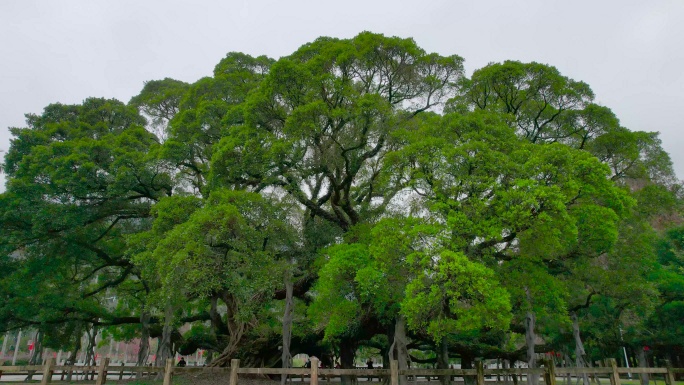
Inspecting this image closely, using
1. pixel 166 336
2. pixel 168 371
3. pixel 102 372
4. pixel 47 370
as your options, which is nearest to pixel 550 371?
pixel 168 371

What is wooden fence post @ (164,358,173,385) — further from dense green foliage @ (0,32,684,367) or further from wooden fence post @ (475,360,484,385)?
wooden fence post @ (475,360,484,385)

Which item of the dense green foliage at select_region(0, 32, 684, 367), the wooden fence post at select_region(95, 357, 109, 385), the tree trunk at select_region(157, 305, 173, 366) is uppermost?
the dense green foliage at select_region(0, 32, 684, 367)

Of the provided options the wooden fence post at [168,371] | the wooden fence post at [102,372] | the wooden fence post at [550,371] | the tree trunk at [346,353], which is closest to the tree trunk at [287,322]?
the wooden fence post at [168,371]

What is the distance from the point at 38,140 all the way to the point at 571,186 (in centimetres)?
2301

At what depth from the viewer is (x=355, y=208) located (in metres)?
19.1

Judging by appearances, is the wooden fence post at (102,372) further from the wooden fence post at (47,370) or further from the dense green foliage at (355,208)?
the dense green foliage at (355,208)

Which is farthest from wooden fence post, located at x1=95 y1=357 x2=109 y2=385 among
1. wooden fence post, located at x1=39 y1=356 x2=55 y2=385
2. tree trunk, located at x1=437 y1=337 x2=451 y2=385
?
tree trunk, located at x1=437 y1=337 x2=451 y2=385

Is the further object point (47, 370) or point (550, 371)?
point (47, 370)

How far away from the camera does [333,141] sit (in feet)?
51.7

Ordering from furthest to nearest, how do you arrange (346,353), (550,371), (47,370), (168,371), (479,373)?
(346,353), (47,370), (168,371), (550,371), (479,373)

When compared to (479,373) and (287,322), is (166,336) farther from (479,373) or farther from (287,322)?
(479,373)

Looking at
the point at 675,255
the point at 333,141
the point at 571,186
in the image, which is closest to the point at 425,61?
the point at 333,141

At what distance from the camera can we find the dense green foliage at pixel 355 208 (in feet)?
40.0

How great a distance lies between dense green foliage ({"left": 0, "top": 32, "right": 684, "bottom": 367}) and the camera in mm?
12195
